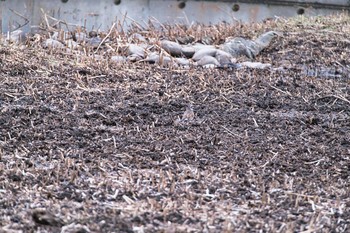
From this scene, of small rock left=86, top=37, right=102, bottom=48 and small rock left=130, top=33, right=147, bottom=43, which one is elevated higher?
small rock left=130, top=33, right=147, bottom=43

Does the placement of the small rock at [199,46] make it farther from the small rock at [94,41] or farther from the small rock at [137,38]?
the small rock at [94,41]

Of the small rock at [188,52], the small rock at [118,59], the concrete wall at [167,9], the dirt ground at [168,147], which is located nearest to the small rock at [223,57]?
the small rock at [188,52]

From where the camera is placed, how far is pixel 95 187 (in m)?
3.59

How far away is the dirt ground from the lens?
10.7 ft

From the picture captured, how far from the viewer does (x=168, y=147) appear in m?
4.35

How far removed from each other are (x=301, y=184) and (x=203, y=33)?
16.8 feet

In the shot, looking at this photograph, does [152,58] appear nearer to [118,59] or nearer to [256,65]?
[118,59]

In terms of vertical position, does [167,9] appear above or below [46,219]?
below

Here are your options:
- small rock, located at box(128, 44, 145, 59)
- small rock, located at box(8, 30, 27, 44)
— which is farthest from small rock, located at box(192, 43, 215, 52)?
small rock, located at box(8, 30, 27, 44)

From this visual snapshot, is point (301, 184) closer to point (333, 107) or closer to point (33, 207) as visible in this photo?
point (33, 207)

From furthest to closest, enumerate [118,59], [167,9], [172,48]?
[167,9], [172,48], [118,59]

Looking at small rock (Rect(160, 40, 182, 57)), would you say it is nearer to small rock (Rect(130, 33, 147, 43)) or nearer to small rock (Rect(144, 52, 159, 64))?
small rock (Rect(130, 33, 147, 43))

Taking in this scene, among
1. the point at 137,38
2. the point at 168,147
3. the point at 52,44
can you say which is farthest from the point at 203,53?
the point at 168,147

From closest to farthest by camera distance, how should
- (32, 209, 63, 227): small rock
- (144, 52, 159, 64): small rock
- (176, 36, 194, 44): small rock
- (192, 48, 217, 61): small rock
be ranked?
(32, 209, 63, 227): small rock
(144, 52, 159, 64): small rock
(192, 48, 217, 61): small rock
(176, 36, 194, 44): small rock
